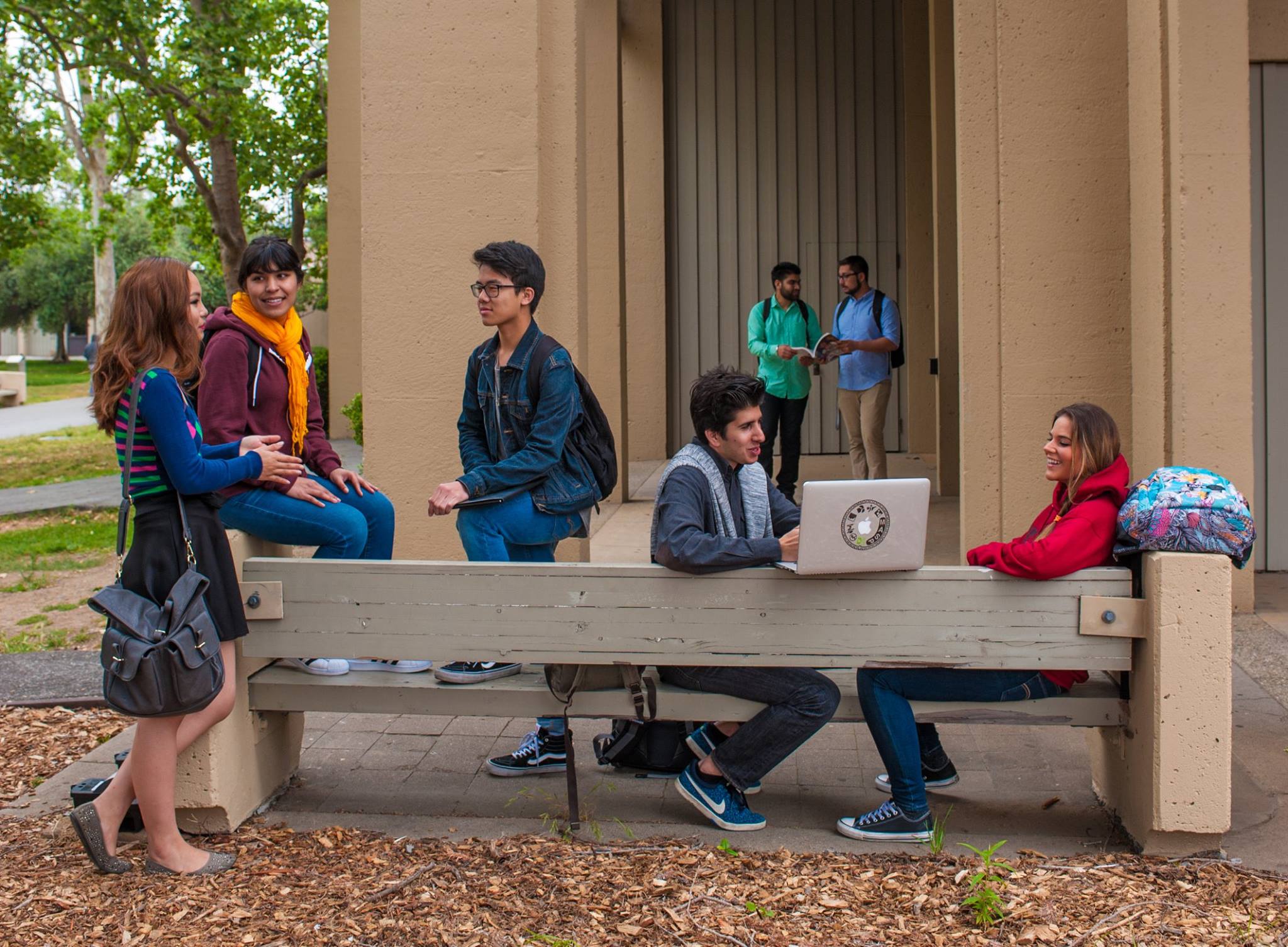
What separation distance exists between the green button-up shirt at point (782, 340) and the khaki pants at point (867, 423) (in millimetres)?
443

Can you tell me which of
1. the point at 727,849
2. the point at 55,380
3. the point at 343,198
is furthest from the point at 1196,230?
the point at 55,380

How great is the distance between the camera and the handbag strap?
3.76 metres

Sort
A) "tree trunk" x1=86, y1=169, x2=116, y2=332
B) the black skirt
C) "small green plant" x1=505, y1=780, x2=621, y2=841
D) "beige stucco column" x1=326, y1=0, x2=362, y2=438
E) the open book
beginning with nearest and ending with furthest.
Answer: the black skirt < "small green plant" x1=505, y1=780, x2=621, y2=841 < the open book < "beige stucco column" x1=326, y1=0, x2=362, y2=438 < "tree trunk" x1=86, y1=169, x2=116, y2=332

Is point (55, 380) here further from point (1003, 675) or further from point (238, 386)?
point (1003, 675)

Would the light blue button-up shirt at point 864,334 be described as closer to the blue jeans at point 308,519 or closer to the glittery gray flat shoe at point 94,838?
the blue jeans at point 308,519

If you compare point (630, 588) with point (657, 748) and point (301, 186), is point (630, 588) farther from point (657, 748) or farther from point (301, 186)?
point (301, 186)

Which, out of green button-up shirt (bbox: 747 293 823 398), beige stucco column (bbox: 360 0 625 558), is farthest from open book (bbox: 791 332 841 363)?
beige stucco column (bbox: 360 0 625 558)

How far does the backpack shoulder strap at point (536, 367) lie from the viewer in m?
4.57

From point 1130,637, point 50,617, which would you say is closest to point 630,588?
point 1130,637

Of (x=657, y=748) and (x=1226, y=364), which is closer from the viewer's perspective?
(x=657, y=748)

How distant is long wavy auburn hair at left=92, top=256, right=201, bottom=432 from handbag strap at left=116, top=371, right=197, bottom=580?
2.4 inches

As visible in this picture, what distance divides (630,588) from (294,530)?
1172 mm

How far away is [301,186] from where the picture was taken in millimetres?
21516

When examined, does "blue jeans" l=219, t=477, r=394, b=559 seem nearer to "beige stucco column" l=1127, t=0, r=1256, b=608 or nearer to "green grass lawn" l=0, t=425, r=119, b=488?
"beige stucco column" l=1127, t=0, r=1256, b=608
